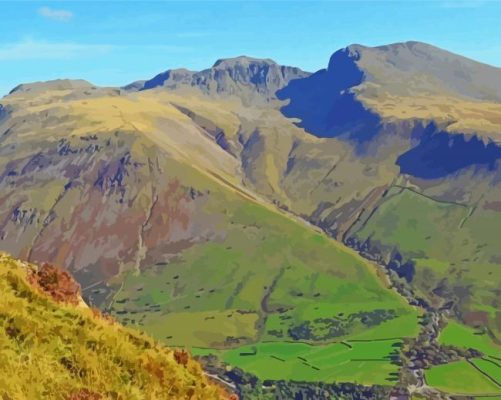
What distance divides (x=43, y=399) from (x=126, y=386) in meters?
3.28

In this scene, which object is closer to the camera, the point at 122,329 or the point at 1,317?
the point at 1,317

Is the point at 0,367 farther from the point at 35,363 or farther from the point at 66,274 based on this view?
the point at 66,274

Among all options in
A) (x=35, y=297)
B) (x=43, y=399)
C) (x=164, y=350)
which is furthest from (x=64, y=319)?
(x=43, y=399)

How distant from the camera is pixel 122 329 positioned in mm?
28062

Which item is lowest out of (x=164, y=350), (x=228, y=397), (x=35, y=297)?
(x=228, y=397)

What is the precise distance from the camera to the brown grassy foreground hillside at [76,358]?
20375 millimetres

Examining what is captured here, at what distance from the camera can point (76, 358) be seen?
22625mm

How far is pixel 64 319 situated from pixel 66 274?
300 inches

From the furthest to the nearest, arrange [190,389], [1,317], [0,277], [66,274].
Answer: [66,274]
[0,277]
[190,389]
[1,317]

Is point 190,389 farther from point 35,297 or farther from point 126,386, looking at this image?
point 35,297

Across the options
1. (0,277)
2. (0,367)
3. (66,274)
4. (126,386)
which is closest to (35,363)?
(0,367)

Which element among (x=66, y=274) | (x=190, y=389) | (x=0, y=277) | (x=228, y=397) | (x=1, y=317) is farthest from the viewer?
(x=66, y=274)

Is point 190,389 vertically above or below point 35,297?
below

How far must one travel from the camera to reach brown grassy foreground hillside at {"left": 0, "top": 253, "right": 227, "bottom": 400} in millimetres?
20375
